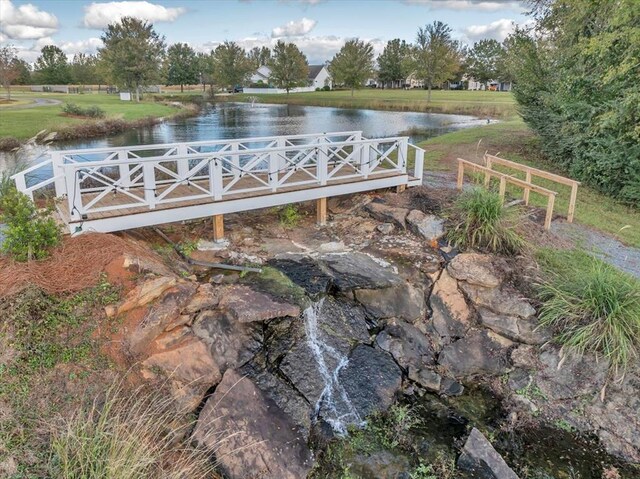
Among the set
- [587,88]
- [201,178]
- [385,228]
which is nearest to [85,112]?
[201,178]

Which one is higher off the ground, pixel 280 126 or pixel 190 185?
pixel 280 126

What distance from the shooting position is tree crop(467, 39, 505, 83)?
65631mm

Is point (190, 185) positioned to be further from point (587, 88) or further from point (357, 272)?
point (587, 88)

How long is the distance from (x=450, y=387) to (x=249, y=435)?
298cm

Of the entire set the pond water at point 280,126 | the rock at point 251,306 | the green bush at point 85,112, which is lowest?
the rock at point 251,306

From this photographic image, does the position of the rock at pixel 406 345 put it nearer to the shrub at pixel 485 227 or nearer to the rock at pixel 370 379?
the rock at pixel 370 379

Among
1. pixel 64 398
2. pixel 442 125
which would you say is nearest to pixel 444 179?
pixel 64 398

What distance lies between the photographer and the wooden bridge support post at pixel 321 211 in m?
9.44

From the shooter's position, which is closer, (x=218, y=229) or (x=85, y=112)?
(x=218, y=229)

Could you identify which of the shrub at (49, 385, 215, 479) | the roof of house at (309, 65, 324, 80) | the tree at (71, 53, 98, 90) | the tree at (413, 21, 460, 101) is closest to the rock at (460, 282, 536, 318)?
→ the shrub at (49, 385, 215, 479)

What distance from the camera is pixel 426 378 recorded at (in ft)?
21.2

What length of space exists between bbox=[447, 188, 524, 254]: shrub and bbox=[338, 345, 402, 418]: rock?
9.53 feet

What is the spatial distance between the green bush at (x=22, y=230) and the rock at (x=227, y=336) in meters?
2.44

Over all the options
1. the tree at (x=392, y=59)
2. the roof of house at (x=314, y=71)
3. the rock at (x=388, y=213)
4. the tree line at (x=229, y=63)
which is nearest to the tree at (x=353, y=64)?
the tree line at (x=229, y=63)
